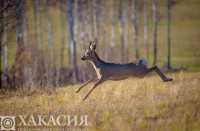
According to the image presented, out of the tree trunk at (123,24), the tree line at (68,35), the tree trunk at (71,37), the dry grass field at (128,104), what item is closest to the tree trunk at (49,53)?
the tree line at (68,35)

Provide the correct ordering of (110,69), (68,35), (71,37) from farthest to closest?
(68,35), (71,37), (110,69)

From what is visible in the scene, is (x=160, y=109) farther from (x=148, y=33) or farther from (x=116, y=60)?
(x=148, y=33)

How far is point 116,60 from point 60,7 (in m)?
3.21

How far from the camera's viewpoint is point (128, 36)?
59.1 feet

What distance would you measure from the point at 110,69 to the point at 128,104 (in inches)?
38.6

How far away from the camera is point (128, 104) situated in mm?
10906

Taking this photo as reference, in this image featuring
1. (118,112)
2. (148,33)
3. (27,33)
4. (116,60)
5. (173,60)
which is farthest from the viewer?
(148,33)

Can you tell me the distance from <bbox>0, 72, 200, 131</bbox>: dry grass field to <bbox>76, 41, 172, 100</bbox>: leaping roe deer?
0.12 metres

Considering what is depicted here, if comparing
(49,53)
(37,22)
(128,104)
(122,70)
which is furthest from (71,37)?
(128,104)

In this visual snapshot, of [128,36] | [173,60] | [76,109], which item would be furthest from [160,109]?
[128,36]

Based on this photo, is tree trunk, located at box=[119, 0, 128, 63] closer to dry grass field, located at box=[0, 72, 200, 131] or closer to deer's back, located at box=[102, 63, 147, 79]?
deer's back, located at box=[102, 63, 147, 79]

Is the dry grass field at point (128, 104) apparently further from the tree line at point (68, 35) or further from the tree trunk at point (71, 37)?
the tree trunk at point (71, 37)

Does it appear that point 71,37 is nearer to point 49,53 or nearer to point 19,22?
point 49,53

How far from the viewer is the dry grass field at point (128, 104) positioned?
10.5 metres
